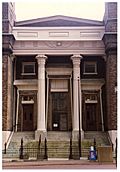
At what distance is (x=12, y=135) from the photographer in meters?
27.5

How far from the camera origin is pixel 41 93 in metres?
28.1

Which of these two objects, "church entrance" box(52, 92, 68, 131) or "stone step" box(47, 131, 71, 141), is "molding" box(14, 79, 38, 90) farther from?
"stone step" box(47, 131, 71, 141)

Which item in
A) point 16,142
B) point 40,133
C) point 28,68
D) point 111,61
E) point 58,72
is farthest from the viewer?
Answer: point 28,68

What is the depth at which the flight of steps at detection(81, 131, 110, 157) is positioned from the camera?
2500cm

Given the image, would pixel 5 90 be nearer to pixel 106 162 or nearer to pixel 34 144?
pixel 34 144

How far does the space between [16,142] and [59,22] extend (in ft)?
30.5

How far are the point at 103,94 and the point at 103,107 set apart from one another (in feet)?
3.03

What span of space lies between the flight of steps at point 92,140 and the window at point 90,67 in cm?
441

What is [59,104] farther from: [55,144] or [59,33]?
[59,33]

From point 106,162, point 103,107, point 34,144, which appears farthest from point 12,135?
point 106,162

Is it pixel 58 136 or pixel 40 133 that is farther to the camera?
pixel 58 136

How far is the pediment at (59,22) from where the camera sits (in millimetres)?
29734

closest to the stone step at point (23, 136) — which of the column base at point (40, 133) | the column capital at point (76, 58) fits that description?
the column base at point (40, 133)

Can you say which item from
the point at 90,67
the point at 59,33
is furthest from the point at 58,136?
the point at 59,33
